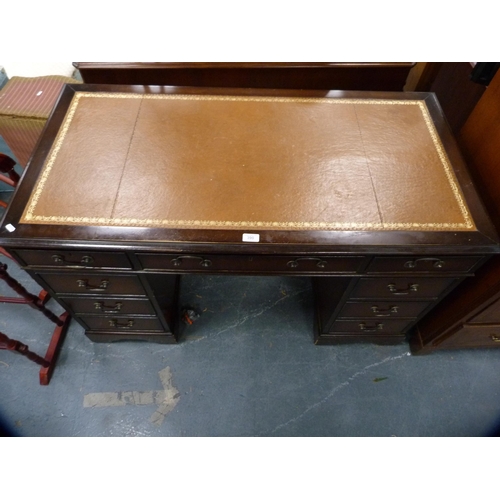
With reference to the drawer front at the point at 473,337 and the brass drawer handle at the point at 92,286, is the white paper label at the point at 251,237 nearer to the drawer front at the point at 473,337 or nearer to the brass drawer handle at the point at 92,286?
the brass drawer handle at the point at 92,286

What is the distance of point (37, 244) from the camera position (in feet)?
3.14

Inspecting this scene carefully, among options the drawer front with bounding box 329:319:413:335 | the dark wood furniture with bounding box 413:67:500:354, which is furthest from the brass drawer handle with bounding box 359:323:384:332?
the dark wood furniture with bounding box 413:67:500:354

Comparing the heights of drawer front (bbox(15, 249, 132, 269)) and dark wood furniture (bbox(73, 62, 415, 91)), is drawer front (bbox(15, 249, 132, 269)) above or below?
below

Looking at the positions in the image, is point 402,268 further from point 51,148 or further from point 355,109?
point 51,148

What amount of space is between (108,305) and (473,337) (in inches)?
61.4

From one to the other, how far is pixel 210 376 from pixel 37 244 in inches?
38.4

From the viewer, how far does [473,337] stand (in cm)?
149

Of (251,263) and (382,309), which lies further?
(382,309)

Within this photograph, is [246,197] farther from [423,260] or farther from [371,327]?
[371,327]

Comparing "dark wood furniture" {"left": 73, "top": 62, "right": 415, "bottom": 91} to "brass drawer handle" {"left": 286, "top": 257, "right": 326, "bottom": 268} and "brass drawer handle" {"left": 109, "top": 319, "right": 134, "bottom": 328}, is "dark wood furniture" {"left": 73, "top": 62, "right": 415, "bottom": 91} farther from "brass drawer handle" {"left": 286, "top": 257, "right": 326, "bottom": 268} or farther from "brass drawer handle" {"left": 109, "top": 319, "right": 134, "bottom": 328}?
"brass drawer handle" {"left": 109, "top": 319, "right": 134, "bottom": 328}

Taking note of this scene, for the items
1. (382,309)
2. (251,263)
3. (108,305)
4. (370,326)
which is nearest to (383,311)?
(382,309)

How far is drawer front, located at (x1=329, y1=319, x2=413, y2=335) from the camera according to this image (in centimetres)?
147

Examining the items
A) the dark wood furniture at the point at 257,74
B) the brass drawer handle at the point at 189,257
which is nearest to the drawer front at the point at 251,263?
the brass drawer handle at the point at 189,257

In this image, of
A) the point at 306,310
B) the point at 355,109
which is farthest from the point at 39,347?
the point at 355,109
